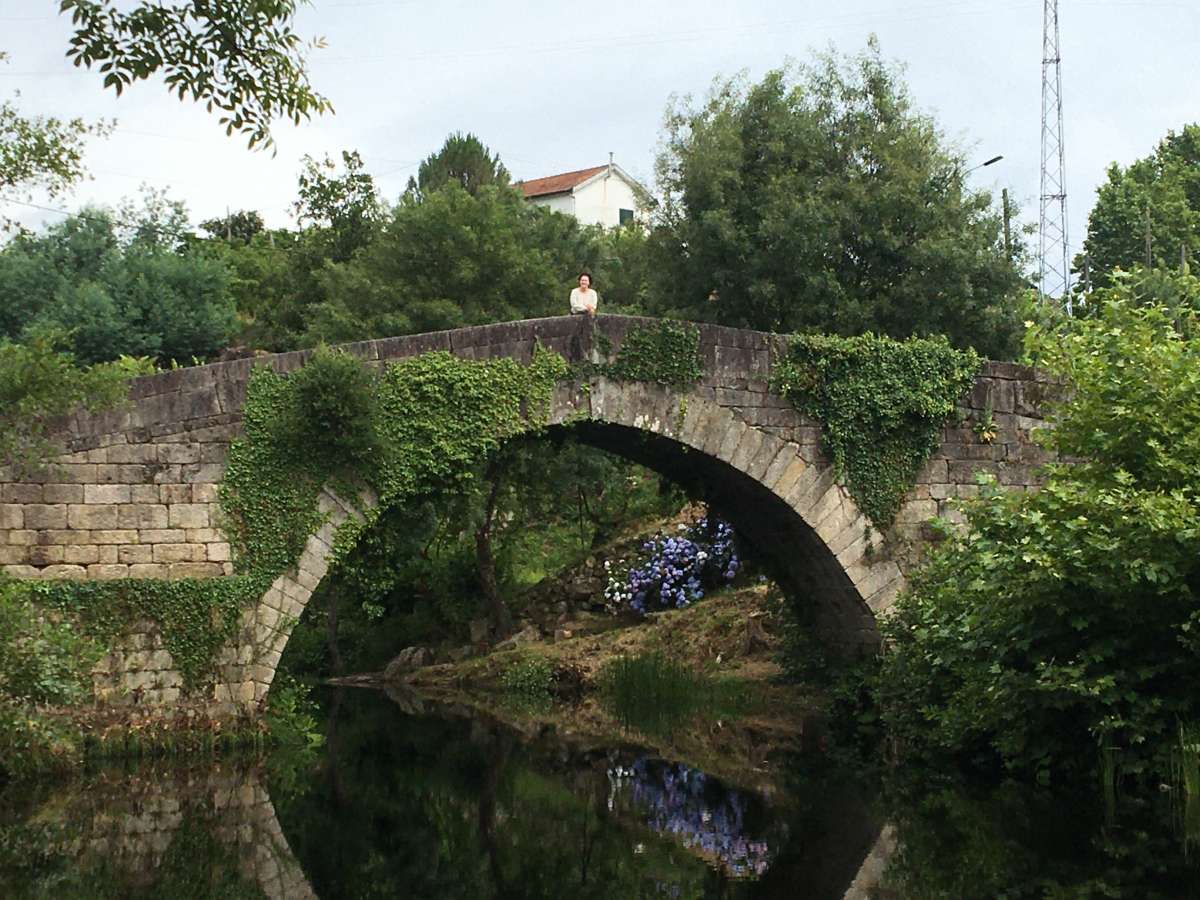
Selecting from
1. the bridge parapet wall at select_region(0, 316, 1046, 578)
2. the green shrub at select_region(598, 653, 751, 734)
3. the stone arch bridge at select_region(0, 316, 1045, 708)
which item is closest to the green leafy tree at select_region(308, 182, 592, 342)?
the green shrub at select_region(598, 653, 751, 734)

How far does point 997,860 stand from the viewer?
7.90 meters

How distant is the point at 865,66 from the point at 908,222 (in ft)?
8.03

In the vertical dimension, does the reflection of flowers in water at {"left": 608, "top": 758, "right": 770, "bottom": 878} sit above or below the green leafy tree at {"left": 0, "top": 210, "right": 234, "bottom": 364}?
below

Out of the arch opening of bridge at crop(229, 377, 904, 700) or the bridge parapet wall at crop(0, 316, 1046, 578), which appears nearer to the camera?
the bridge parapet wall at crop(0, 316, 1046, 578)

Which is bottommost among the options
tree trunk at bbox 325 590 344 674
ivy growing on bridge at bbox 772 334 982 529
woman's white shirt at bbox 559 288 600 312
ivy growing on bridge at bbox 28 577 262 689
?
ivy growing on bridge at bbox 28 577 262 689

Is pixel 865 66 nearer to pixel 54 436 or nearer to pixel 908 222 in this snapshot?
pixel 908 222

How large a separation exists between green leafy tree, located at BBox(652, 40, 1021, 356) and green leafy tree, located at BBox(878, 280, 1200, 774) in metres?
9.11

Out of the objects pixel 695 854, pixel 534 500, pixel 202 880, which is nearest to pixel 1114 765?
pixel 695 854

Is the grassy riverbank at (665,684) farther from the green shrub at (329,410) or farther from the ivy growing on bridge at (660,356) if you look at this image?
the green shrub at (329,410)

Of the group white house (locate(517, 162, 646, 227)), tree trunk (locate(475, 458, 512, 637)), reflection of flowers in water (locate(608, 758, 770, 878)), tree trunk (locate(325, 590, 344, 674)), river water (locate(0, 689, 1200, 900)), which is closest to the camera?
river water (locate(0, 689, 1200, 900))

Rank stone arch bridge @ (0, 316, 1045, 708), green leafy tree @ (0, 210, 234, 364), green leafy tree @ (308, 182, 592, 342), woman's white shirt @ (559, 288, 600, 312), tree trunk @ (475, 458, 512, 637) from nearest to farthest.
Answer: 1. stone arch bridge @ (0, 316, 1045, 708)
2. woman's white shirt @ (559, 288, 600, 312)
3. tree trunk @ (475, 458, 512, 637)
4. green leafy tree @ (308, 182, 592, 342)
5. green leafy tree @ (0, 210, 234, 364)

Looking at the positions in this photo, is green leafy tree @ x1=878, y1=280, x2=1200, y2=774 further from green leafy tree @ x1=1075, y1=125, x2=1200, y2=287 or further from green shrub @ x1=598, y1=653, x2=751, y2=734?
green leafy tree @ x1=1075, y1=125, x2=1200, y2=287

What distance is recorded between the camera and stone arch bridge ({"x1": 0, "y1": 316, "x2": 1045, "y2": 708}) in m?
11.2

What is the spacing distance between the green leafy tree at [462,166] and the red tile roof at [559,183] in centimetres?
985
